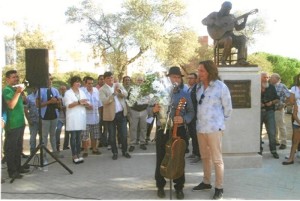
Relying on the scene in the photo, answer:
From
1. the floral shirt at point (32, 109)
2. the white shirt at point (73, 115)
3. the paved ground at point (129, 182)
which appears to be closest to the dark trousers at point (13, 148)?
the paved ground at point (129, 182)

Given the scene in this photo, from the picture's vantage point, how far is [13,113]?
684cm

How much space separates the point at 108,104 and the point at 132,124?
5.25 ft

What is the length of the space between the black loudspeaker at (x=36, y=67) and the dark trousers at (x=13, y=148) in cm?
89

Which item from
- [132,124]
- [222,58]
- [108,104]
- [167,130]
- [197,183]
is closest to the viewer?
[167,130]

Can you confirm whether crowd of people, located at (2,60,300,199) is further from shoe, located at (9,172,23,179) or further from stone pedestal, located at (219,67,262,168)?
stone pedestal, located at (219,67,262,168)

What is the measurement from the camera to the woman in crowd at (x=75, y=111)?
793 centimetres

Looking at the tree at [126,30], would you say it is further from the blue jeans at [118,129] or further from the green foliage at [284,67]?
the blue jeans at [118,129]

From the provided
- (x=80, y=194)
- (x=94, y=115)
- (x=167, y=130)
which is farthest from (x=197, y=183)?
(x=94, y=115)

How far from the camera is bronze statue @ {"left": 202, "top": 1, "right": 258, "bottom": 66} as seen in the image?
25.1 feet

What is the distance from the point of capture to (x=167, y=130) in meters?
5.71

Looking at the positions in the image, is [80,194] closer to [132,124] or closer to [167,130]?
[167,130]

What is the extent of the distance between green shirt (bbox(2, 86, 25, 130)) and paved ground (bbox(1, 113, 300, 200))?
3.21 ft

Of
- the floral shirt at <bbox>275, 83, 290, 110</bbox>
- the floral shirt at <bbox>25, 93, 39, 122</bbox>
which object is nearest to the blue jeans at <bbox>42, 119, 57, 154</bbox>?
the floral shirt at <bbox>25, 93, 39, 122</bbox>

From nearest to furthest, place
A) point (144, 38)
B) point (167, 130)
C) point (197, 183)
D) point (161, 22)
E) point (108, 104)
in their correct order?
point (167, 130)
point (197, 183)
point (108, 104)
point (144, 38)
point (161, 22)
